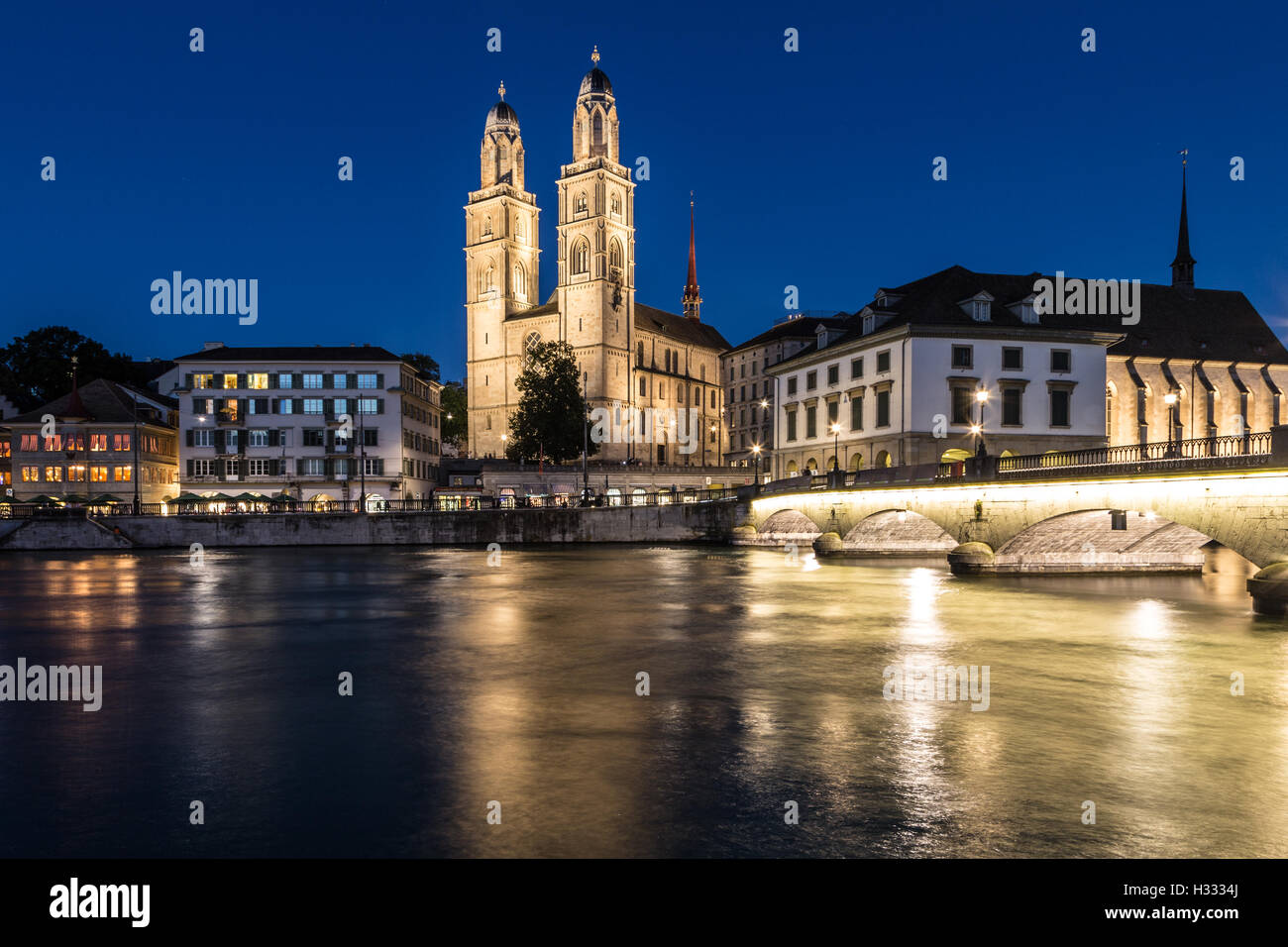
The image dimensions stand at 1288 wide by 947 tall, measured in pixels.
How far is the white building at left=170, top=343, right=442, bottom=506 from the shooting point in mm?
80688

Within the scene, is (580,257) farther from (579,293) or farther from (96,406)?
(96,406)

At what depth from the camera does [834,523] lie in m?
48.3

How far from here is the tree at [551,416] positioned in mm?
90312

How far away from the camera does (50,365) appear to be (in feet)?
319

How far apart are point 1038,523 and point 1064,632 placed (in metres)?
12.8

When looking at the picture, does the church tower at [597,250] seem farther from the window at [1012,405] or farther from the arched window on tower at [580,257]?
the window at [1012,405]

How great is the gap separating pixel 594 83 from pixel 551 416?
5868cm

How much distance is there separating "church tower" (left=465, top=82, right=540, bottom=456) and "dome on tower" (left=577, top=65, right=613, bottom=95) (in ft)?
45.1

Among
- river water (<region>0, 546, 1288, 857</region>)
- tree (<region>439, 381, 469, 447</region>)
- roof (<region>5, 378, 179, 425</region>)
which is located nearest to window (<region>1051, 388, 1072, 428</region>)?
river water (<region>0, 546, 1288, 857</region>)

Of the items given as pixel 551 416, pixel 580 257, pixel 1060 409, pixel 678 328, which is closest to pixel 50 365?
pixel 551 416

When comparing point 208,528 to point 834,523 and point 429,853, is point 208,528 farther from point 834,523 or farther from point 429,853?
point 429,853

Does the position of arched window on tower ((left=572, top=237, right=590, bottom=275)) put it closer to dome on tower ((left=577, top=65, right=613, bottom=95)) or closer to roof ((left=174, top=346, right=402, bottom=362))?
dome on tower ((left=577, top=65, right=613, bottom=95))

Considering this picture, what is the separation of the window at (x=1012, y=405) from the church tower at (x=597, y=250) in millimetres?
58549
